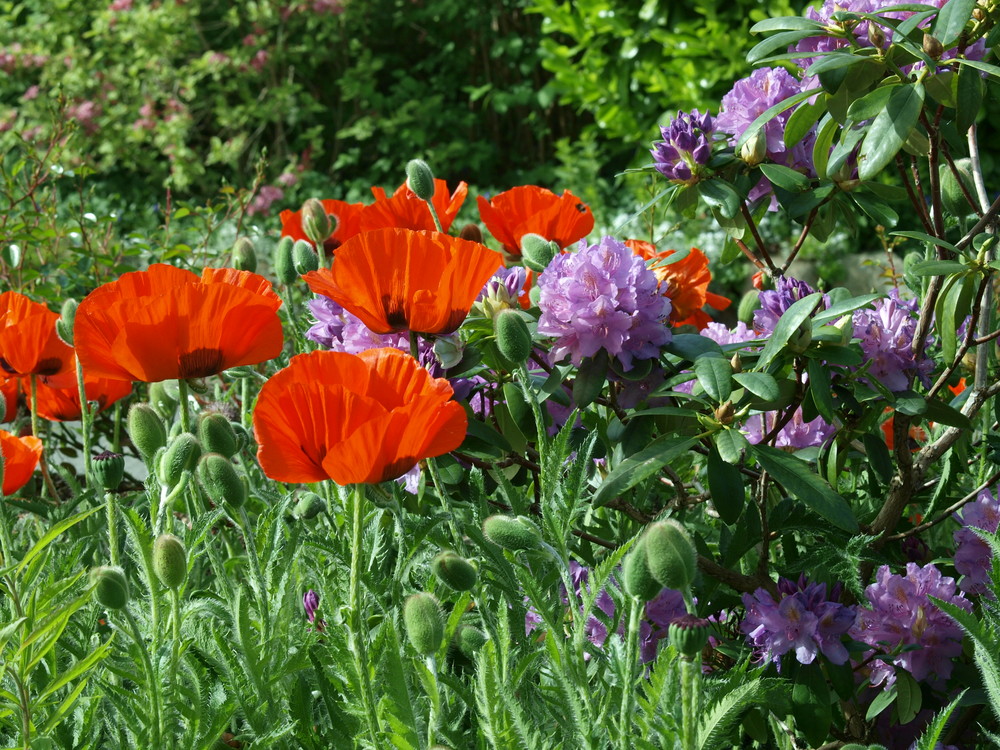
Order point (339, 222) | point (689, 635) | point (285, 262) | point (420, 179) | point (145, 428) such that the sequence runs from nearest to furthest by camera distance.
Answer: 1. point (689, 635)
2. point (145, 428)
3. point (420, 179)
4. point (285, 262)
5. point (339, 222)

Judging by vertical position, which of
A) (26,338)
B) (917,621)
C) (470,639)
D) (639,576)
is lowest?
(917,621)

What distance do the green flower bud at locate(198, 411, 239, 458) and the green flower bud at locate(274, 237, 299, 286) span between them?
0.45m

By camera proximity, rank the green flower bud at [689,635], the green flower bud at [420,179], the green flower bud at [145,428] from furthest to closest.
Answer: the green flower bud at [420,179], the green flower bud at [145,428], the green flower bud at [689,635]

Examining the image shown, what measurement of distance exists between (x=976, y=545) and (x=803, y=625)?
22 centimetres

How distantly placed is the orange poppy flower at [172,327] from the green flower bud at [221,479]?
0.31 feet

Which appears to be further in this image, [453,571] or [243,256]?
[243,256]

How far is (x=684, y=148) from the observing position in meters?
1.16

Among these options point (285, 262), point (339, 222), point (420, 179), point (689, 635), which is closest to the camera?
point (689, 635)

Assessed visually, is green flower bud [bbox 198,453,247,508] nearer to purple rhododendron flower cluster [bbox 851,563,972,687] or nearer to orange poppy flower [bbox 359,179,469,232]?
orange poppy flower [bbox 359,179,469,232]

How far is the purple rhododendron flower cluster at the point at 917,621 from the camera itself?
1.08m

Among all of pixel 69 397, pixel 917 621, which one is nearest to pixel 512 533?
pixel 917 621

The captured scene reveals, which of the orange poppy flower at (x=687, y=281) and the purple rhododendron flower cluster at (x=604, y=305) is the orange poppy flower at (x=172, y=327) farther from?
the orange poppy flower at (x=687, y=281)

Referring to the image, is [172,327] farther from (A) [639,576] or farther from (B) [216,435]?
(A) [639,576]

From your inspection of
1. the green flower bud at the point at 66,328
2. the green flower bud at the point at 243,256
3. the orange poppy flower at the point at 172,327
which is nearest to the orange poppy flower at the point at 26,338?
the green flower bud at the point at 66,328
